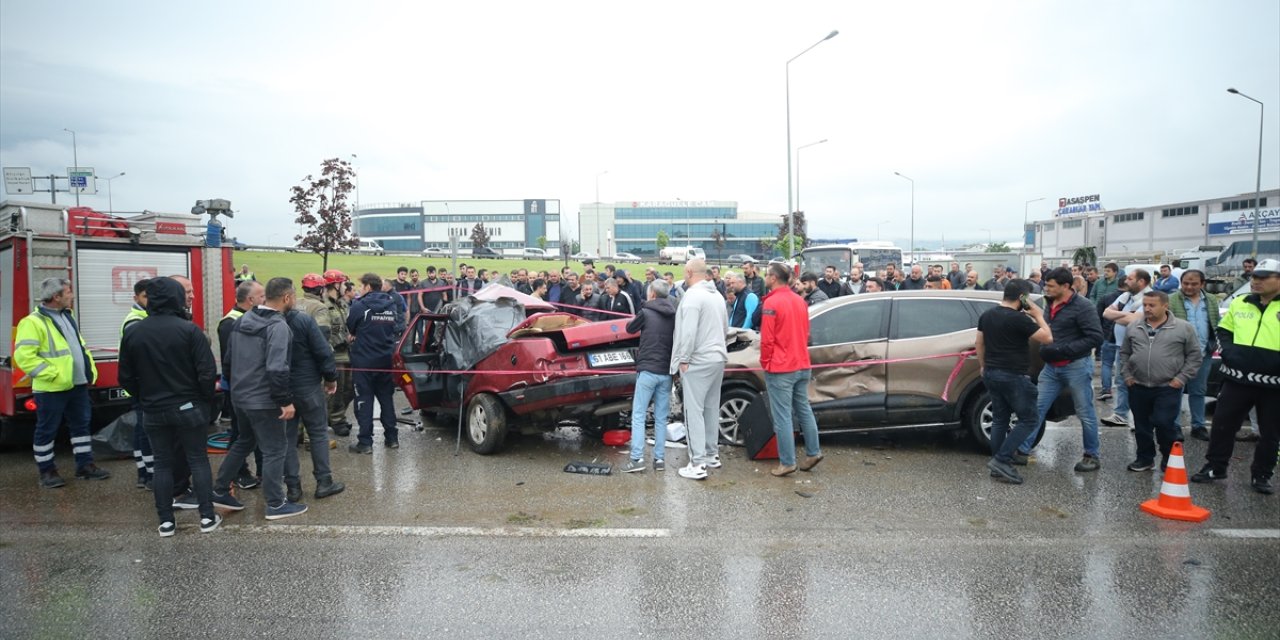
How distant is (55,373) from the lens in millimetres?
6262

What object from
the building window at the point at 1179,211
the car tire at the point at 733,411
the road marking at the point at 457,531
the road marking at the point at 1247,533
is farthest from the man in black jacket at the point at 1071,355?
the building window at the point at 1179,211

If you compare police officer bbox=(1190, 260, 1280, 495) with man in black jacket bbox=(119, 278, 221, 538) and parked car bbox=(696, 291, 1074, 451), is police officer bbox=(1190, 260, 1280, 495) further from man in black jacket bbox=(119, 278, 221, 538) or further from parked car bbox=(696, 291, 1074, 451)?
man in black jacket bbox=(119, 278, 221, 538)

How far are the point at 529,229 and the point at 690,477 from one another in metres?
124

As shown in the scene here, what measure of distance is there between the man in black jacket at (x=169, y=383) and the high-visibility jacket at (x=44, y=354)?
165 cm

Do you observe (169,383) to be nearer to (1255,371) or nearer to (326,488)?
(326,488)

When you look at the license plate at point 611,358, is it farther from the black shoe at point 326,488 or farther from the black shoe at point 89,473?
the black shoe at point 89,473

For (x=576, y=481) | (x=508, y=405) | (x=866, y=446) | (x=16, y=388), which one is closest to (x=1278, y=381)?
(x=866, y=446)

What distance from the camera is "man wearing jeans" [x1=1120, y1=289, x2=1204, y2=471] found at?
6094 mm

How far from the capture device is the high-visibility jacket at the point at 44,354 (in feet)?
20.1

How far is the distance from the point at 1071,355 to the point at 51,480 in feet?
29.2

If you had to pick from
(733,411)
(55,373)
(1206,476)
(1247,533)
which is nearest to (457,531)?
(733,411)

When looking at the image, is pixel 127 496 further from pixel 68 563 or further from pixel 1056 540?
pixel 1056 540

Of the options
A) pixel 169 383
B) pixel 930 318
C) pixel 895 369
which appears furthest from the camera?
pixel 930 318

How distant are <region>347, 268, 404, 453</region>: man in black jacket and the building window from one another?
73419 millimetres
